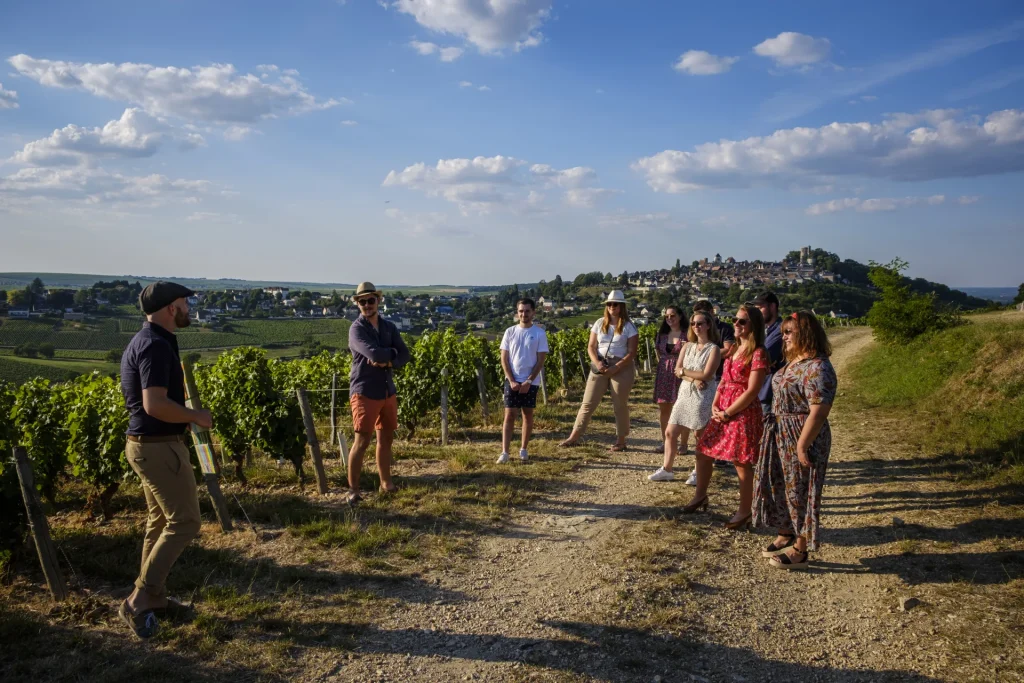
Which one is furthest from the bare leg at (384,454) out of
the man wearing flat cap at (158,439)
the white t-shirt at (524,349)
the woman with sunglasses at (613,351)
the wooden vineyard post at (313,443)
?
the woman with sunglasses at (613,351)

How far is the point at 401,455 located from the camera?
755cm

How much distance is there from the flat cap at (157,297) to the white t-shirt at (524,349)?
12.2 feet

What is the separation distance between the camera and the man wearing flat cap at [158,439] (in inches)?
131

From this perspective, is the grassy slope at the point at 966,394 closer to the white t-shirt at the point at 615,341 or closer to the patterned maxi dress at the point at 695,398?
the patterned maxi dress at the point at 695,398

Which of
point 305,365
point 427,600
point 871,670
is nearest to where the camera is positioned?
point 871,670

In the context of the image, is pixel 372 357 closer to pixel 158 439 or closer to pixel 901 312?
pixel 158 439

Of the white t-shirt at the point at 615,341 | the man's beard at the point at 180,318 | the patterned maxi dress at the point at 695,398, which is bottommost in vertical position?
the patterned maxi dress at the point at 695,398

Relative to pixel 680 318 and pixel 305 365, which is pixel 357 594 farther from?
pixel 305 365

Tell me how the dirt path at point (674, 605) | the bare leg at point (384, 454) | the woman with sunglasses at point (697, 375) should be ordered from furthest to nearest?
the bare leg at point (384, 454) < the woman with sunglasses at point (697, 375) < the dirt path at point (674, 605)

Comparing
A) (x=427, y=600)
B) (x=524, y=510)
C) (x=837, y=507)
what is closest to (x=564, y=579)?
(x=427, y=600)

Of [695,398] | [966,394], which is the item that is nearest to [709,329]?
[695,398]

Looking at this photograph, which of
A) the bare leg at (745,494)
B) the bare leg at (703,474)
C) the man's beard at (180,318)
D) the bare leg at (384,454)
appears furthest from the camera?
the bare leg at (384,454)

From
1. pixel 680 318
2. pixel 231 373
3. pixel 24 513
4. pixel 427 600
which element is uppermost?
pixel 680 318

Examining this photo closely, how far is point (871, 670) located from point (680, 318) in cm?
436
